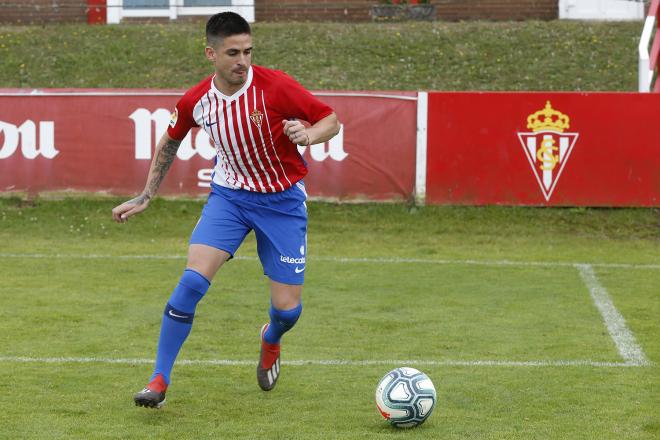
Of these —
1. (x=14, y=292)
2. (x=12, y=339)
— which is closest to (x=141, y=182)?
(x=14, y=292)

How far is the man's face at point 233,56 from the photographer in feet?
21.5

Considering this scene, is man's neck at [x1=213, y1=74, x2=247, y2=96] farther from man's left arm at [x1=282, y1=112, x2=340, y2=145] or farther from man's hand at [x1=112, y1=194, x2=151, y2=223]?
man's hand at [x1=112, y1=194, x2=151, y2=223]

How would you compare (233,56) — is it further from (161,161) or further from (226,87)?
(161,161)

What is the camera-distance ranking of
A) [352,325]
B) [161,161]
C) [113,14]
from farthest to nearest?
[113,14] → [352,325] → [161,161]

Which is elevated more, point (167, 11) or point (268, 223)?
point (167, 11)

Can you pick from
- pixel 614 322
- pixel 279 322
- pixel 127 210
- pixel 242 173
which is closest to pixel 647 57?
pixel 614 322

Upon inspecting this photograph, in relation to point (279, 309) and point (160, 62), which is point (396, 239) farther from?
point (160, 62)

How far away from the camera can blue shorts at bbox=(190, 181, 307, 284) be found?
6902mm

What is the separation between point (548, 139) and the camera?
14.4 metres

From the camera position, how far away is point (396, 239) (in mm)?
14070

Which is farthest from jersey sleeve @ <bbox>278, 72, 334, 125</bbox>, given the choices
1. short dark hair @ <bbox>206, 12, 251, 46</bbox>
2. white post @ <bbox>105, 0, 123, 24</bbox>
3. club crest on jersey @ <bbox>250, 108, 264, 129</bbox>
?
white post @ <bbox>105, 0, 123, 24</bbox>

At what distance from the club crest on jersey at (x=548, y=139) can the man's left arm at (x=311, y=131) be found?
8073mm

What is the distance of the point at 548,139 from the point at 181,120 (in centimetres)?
821

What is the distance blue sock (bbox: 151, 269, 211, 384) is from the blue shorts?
1.07 feet
